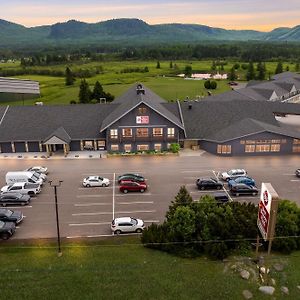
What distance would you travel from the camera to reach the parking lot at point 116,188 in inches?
1432

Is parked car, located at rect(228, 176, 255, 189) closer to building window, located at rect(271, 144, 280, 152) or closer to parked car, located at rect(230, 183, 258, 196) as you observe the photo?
parked car, located at rect(230, 183, 258, 196)

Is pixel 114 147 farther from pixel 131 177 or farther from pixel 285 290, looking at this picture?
pixel 285 290

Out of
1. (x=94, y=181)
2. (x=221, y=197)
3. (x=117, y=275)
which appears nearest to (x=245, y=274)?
(x=117, y=275)

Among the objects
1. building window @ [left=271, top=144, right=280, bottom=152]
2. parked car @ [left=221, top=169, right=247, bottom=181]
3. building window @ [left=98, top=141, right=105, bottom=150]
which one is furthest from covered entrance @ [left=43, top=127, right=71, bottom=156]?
building window @ [left=271, top=144, right=280, bottom=152]

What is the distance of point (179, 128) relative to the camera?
57.6m

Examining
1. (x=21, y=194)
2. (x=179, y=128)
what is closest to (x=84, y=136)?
(x=179, y=128)

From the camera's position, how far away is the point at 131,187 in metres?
43.2

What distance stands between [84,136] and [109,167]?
9.38 m

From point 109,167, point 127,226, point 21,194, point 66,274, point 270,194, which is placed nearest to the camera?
point 270,194

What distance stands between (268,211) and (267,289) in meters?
5.85

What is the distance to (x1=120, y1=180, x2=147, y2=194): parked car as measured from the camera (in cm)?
4322

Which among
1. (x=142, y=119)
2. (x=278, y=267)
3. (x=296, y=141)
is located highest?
(x=142, y=119)

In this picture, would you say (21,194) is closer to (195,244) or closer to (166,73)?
(195,244)

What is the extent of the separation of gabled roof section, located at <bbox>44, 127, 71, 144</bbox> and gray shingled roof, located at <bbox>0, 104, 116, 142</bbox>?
2.17 feet
